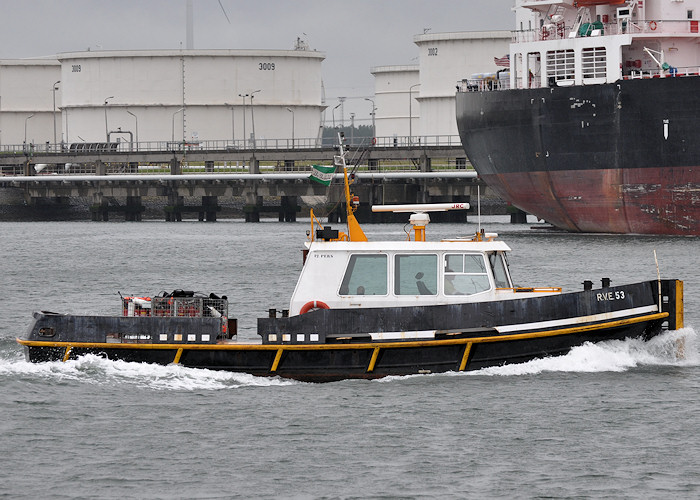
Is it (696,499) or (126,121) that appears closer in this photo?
(696,499)

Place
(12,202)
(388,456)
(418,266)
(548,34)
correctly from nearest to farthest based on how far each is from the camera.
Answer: (388,456)
(418,266)
(548,34)
(12,202)

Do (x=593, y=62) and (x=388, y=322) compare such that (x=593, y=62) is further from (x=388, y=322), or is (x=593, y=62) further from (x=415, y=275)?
(x=388, y=322)

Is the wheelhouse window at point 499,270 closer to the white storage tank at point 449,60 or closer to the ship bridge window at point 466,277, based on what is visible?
the ship bridge window at point 466,277

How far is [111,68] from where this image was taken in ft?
385

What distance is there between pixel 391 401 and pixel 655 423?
4013 millimetres

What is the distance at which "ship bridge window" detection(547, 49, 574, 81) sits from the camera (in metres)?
58.5

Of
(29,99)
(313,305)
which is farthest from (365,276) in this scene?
(29,99)

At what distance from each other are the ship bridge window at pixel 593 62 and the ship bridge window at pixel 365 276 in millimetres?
37637

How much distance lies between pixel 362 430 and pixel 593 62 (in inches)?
1637

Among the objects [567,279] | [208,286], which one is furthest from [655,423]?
[208,286]

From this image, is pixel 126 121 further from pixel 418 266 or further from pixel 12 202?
pixel 418 266

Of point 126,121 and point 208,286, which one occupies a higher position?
point 126,121

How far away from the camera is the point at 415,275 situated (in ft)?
70.5

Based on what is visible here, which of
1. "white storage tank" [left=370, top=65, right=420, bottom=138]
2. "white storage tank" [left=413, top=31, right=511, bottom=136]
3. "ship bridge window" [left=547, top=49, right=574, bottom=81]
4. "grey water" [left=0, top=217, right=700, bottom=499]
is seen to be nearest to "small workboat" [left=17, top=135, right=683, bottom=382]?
"grey water" [left=0, top=217, right=700, bottom=499]
